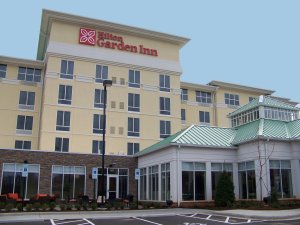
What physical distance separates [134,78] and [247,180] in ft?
70.7

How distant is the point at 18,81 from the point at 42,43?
24.5 feet

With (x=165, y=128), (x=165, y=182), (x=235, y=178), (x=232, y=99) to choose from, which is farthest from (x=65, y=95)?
(x=232, y=99)

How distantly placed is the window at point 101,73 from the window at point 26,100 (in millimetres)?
8069

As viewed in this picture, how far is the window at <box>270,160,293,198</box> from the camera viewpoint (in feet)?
81.7

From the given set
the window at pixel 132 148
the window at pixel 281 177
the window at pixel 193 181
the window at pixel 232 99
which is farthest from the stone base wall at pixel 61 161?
the window at pixel 232 99

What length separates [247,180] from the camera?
85.6ft

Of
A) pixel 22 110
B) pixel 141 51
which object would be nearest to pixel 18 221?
pixel 22 110

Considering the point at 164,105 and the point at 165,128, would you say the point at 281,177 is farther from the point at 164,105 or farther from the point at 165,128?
the point at 164,105

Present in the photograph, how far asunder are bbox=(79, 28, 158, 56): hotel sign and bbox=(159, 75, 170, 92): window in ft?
10.5

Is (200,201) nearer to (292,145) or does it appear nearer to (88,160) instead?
(292,145)

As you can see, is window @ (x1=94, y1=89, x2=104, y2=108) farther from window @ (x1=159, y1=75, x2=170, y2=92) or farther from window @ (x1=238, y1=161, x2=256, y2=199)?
window @ (x1=238, y1=161, x2=256, y2=199)

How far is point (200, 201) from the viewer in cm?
2556

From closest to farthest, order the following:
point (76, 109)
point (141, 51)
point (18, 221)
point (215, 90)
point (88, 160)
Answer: point (18, 221) → point (88, 160) → point (76, 109) → point (141, 51) → point (215, 90)

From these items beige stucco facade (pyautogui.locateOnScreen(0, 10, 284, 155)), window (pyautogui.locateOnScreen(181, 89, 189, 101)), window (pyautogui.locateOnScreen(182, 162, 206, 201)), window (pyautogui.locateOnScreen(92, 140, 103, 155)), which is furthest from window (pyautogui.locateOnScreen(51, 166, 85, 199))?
window (pyautogui.locateOnScreen(181, 89, 189, 101))
